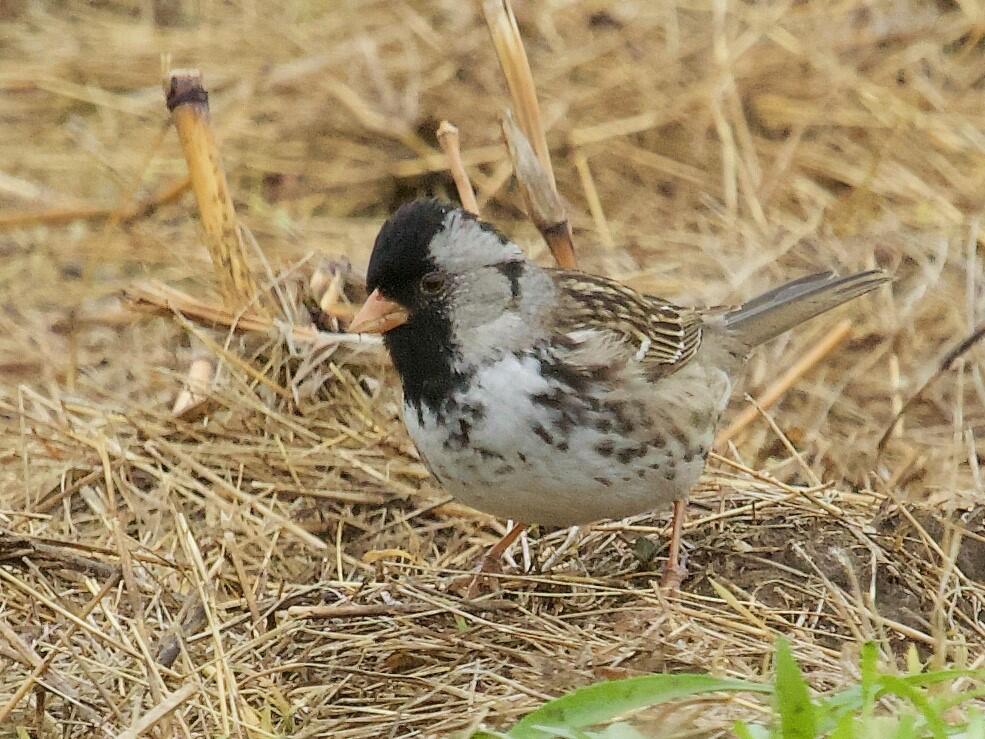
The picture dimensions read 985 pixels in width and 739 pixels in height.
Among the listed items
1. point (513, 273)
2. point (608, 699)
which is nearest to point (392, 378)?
point (513, 273)

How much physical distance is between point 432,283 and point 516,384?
12.8 inches

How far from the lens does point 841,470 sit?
15.9 feet

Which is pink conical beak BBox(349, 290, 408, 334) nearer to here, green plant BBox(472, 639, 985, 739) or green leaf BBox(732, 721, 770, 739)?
green plant BBox(472, 639, 985, 739)

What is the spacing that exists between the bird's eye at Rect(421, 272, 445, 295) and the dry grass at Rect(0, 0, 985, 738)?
742mm

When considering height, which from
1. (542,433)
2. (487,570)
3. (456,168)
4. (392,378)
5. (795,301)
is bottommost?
(487,570)

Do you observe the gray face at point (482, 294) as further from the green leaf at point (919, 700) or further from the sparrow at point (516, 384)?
the green leaf at point (919, 700)

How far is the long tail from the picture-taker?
457cm

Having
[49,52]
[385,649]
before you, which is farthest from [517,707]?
[49,52]

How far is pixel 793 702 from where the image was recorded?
247 cm

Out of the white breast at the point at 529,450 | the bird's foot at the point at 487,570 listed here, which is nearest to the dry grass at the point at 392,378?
the bird's foot at the point at 487,570

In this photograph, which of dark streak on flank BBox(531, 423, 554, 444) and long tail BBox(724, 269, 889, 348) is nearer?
dark streak on flank BBox(531, 423, 554, 444)

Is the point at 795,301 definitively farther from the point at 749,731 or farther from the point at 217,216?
the point at 749,731

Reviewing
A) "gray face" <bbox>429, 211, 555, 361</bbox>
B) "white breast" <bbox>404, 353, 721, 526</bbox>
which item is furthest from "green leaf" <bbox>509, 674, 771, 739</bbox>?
"gray face" <bbox>429, 211, 555, 361</bbox>

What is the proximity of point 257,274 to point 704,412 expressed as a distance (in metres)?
1.97
